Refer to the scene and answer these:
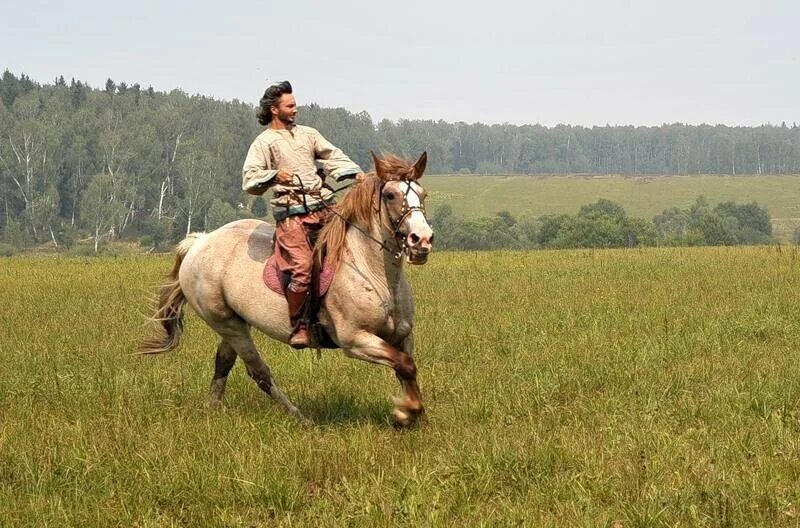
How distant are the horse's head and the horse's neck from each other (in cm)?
18

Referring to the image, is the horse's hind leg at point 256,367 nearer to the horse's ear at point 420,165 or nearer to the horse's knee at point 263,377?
the horse's knee at point 263,377

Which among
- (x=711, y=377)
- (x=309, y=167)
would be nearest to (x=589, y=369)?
(x=711, y=377)

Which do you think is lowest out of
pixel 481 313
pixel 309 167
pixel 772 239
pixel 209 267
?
pixel 772 239

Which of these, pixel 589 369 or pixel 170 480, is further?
pixel 589 369

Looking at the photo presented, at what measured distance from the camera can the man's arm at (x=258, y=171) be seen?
6789mm

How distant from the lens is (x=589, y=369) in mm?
8430

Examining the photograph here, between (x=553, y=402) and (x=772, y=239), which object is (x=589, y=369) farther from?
(x=772, y=239)

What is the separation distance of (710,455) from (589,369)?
307 centimetres

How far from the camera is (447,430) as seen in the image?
6.44 m

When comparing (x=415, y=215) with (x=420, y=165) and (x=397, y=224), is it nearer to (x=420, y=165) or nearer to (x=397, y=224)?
(x=397, y=224)

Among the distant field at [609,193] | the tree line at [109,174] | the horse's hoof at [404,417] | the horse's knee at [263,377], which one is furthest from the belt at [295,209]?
the distant field at [609,193]

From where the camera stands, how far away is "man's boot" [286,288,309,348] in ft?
22.1

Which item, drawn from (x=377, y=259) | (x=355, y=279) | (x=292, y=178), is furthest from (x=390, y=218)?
(x=292, y=178)

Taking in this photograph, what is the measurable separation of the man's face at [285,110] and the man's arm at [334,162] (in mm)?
265
